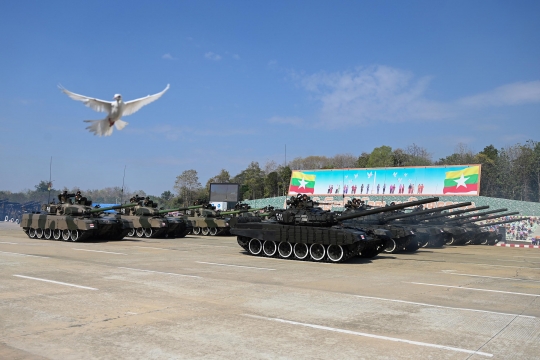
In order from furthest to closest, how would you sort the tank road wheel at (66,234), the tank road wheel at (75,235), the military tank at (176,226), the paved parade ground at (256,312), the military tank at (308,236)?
the military tank at (176,226), the tank road wheel at (66,234), the tank road wheel at (75,235), the military tank at (308,236), the paved parade ground at (256,312)

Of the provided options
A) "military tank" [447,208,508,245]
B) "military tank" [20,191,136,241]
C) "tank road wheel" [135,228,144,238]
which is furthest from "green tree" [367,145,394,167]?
"military tank" [20,191,136,241]

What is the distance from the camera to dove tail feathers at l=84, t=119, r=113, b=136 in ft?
34.4

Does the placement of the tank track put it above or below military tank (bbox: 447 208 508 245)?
below

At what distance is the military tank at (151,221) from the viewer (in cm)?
2833

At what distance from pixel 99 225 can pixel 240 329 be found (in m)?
18.7

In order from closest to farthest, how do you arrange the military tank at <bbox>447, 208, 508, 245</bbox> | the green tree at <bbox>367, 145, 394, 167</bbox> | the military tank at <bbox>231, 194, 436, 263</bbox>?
the military tank at <bbox>231, 194, 436, 263</bbox>, the military tank at <bbox>447, 208, 508, 245</bbox>, the green tree at <bbox>367, 145, 394, 167</bbox>

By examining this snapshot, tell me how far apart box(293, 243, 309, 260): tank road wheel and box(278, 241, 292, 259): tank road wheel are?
22 centimetres

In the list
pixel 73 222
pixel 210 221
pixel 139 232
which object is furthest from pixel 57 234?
pixel 210 221

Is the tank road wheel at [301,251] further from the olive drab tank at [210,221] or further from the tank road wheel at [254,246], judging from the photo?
the olive drab tank at [210,221]

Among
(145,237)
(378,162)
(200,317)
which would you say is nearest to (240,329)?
(200,317)

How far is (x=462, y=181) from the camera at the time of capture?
3906 cm

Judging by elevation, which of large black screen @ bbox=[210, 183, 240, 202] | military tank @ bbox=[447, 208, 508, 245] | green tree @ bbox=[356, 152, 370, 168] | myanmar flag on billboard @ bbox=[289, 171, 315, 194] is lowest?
military tank @ bbox=[447, 208, 508, 245]

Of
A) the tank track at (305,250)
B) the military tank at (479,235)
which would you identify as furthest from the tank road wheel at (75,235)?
the military tank at (479,235)

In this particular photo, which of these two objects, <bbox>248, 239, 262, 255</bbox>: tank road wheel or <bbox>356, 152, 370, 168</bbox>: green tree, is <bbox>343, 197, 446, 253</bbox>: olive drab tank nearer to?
<bbox>248, 239, 262, 255</bbox>: tank road wheel
